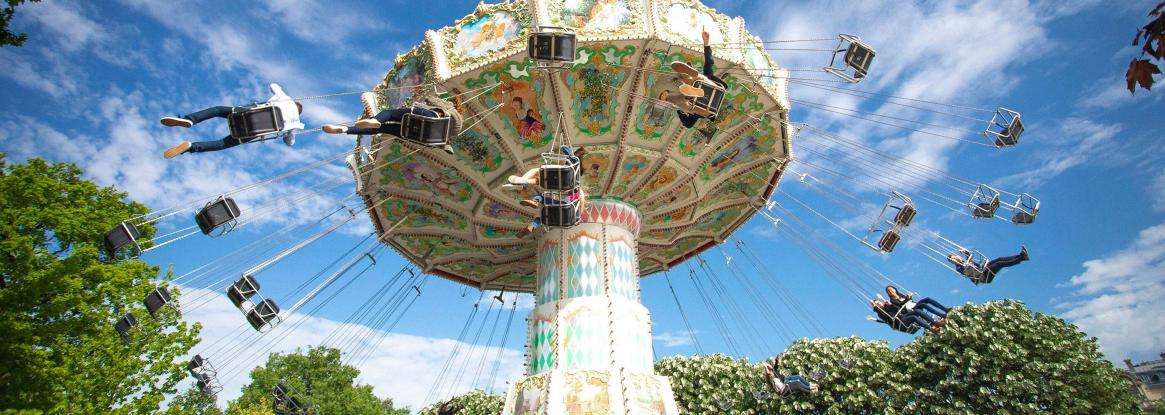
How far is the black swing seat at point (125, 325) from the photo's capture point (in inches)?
557

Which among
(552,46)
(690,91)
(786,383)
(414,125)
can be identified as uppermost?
(552,46)

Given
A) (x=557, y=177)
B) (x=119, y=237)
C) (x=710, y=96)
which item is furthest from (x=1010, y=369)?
(x=119, y=237)

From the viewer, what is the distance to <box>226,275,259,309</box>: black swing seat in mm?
13766

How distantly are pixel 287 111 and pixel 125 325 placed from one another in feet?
27.2

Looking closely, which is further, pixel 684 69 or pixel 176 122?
pixel 684 69

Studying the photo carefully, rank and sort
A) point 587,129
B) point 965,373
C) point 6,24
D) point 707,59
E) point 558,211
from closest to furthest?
point 6,24
point 558,211
point 707,59
point 587,129
point 965,373

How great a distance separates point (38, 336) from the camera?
12.8 metres

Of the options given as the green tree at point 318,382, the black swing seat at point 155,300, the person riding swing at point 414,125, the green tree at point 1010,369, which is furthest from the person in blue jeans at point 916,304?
the green tree at point 318,382

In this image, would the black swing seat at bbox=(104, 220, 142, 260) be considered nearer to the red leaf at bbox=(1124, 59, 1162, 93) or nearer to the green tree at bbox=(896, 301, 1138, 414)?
the red leaf at bbox=(1124, 59, 1162, 93)

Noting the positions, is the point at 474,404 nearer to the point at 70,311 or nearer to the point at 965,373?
the point at 70,311

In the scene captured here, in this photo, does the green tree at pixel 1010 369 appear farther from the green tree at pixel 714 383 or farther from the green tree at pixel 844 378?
A: the green tree at pixel 714 383

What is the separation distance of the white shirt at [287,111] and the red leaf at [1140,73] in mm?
9675

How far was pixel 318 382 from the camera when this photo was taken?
122 feet

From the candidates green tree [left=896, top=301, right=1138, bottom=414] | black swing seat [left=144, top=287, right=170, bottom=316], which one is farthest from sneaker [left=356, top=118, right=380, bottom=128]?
green tree [left=896, top=301, right=1138, bottom=414]
